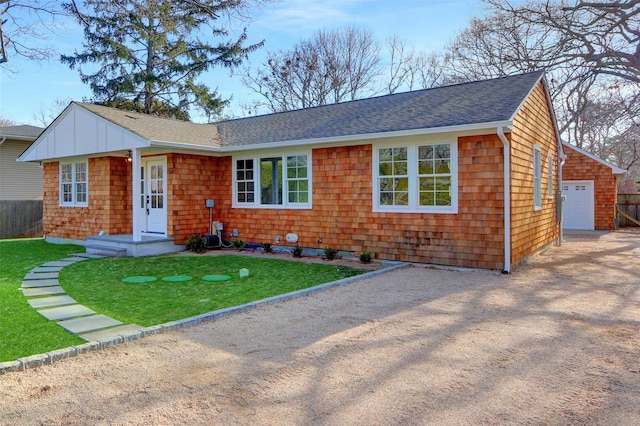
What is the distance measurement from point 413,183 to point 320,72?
18.5 metres

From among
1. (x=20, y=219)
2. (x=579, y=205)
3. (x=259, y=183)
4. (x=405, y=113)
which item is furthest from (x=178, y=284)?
(x=579, y=205)

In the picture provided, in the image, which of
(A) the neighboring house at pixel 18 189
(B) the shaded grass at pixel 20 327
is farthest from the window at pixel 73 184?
(B) the shaded grass at pixel 20 327

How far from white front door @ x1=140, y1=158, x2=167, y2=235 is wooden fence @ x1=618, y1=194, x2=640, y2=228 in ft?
67.1

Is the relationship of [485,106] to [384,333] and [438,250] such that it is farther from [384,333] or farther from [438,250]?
[384,333]

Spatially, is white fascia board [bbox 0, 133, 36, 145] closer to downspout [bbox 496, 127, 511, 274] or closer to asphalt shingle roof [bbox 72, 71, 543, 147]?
asphalt shingle roof [bbox 72, 71, 543, 147]

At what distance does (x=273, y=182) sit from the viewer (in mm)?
11094

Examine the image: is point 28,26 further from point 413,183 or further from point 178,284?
point 413,183

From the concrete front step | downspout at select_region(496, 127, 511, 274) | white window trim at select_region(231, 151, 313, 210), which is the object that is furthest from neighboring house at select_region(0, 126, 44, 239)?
downspout at select_region(496, 127, 511, 274)

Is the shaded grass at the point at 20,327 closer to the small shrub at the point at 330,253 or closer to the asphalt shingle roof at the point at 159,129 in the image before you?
the asphalt shingle roof at the point at 159,129

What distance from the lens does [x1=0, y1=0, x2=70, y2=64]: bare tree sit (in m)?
8.23

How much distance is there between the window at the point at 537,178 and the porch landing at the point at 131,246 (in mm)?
8865

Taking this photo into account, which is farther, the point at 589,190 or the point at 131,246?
the point at 589,190

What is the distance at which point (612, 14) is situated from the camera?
44.5ft

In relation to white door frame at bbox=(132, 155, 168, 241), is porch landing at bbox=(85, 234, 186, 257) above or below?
below
